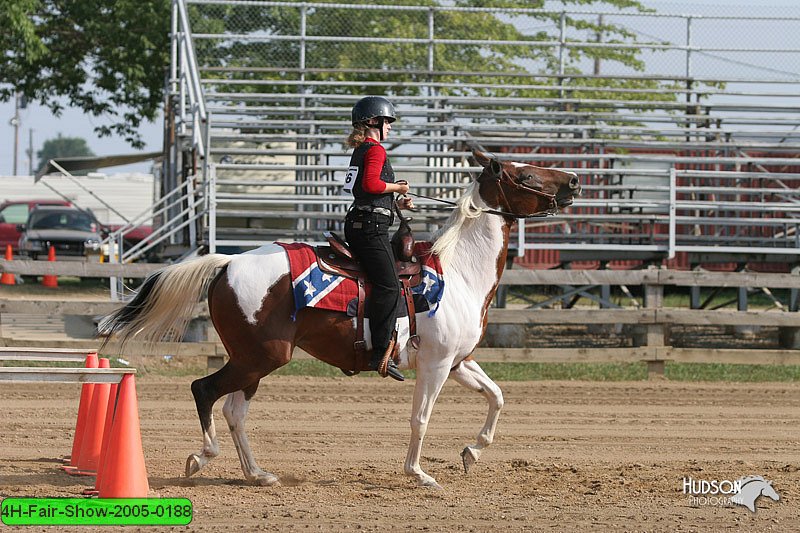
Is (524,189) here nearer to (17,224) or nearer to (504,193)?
(504,193)

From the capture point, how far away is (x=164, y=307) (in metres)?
7.30

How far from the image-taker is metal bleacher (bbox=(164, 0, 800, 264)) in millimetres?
17328

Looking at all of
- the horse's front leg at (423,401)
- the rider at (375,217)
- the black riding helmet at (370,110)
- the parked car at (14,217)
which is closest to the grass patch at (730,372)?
the horse's front leg at (423,401)

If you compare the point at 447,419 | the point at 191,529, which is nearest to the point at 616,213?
the point at 447,419

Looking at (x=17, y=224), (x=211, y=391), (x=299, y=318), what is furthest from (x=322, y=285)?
(x=17, y=224)

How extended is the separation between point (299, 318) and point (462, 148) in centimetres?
1324

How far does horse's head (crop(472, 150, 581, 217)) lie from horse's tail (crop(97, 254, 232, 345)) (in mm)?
1966

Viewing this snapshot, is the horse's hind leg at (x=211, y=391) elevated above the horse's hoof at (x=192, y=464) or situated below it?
above

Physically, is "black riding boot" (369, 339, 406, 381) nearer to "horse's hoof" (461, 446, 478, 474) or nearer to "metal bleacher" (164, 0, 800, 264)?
"horse's hoof" (461, 446, 478, 474)

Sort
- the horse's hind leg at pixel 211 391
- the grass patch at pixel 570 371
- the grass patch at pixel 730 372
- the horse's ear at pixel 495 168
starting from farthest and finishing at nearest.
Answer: the grass patch at pixel 730 372, the grass patch at pixel 570 371, the horse's ear at pixel 495 168, the horse's hind leg at pixel 211 391

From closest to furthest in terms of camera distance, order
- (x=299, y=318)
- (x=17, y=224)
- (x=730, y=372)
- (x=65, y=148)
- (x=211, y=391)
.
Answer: (x=211, y=391) < (x=299, y=318) < (x=730, y=372) < (x=17, y=224) < (x=65, y=148)

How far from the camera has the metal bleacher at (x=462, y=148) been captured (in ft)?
56.9

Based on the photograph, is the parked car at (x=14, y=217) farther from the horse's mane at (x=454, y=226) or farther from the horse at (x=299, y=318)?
the horse's mane at (x=454, y=226)

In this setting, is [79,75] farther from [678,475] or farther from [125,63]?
[678,475]
